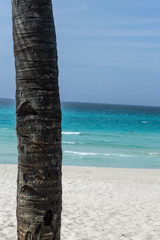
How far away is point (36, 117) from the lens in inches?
118

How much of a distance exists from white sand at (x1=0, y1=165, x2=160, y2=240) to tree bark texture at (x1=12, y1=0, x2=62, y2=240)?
359cm

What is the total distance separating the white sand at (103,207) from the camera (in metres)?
6.94

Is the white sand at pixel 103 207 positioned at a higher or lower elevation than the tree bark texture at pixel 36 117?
lower

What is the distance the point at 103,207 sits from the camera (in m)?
9.64

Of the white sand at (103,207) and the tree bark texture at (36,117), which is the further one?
the white sand at (103,207)

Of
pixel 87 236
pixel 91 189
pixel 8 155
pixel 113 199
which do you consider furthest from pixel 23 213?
pixel 8 155

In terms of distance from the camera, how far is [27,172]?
119 inches

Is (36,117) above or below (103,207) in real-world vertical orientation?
above

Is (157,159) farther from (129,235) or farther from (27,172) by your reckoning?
(27,172)

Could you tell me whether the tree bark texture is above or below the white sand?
above

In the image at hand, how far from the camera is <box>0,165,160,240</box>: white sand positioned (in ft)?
22.8

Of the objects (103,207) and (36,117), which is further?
(103,207)

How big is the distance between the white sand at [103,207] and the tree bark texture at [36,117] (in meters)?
3.59

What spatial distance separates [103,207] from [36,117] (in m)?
7.15
